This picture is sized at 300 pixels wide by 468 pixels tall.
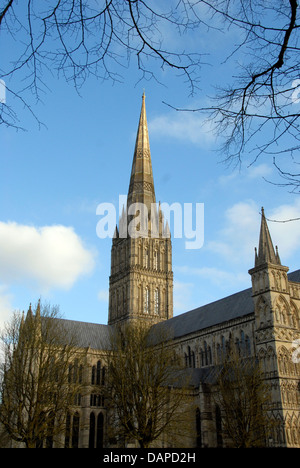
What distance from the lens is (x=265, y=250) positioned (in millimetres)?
36875

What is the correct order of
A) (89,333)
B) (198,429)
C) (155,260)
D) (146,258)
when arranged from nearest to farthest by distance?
(198,429)
(89,333)
(146,258)
(155,260)

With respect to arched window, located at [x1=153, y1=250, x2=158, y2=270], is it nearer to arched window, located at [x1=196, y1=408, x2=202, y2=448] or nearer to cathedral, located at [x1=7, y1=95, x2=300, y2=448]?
cathedral, located at [x1=7, y1=95, x2=300, y2=448]

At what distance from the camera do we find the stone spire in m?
36.8

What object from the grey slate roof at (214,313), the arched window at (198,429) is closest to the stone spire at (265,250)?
the grey slate roof at (214,313)

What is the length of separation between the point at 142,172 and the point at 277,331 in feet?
157

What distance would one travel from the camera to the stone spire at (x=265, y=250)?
36750 mm

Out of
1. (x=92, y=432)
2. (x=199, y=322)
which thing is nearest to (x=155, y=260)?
(x=199, y=322)

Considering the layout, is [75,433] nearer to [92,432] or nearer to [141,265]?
[92,432]

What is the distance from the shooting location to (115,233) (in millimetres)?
72875

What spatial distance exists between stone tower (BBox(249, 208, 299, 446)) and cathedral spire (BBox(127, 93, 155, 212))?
38.0 m

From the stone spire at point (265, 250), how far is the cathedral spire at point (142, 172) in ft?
121

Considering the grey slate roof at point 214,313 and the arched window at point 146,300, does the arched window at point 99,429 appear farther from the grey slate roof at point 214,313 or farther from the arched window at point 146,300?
the arched window at point 146,300
